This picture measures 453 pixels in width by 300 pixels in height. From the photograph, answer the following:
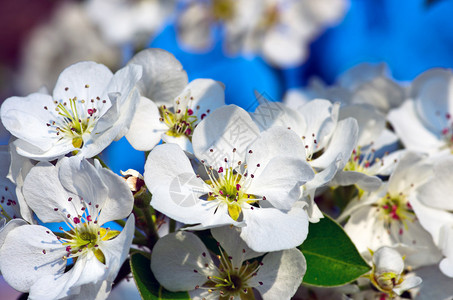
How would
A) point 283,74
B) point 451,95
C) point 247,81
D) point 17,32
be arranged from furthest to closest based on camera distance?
point 17,32 → point 283,74 → point 247,81 → point 451,95

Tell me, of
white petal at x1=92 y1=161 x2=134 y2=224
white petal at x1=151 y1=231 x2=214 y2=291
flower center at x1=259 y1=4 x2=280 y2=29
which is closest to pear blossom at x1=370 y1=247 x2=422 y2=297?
white petal at x1=151 y1=231 x2=214 y2=291

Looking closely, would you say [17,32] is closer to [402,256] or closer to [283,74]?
[283,74]

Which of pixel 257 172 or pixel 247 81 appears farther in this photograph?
pixel 247 81

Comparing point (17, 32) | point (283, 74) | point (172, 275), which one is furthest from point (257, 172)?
point (17, 32)

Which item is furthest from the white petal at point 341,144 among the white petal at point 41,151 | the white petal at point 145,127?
the white petal at point 41,151

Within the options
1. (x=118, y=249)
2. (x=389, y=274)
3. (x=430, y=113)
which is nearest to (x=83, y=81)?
(x=118, y=249)
